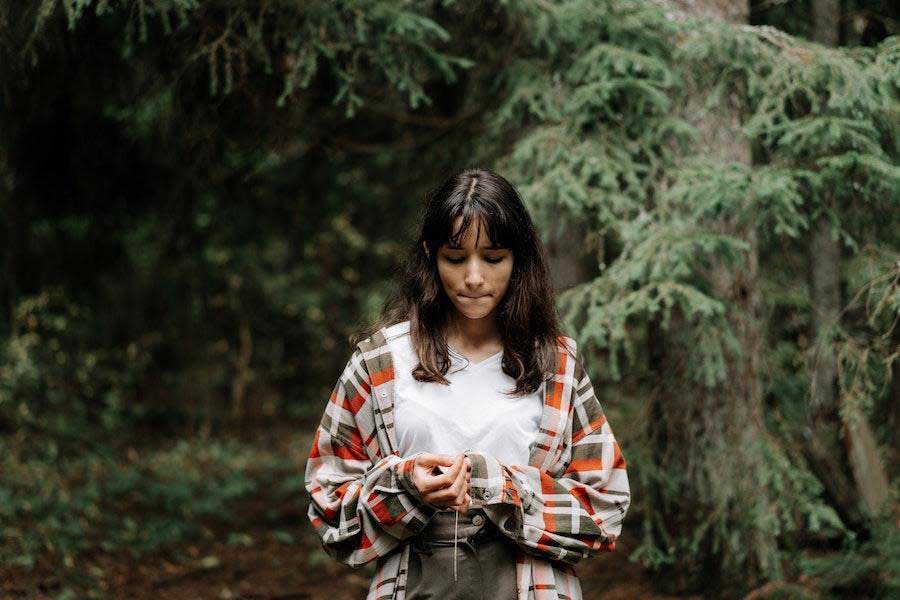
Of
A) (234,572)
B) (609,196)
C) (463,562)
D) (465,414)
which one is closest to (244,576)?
(234,572)

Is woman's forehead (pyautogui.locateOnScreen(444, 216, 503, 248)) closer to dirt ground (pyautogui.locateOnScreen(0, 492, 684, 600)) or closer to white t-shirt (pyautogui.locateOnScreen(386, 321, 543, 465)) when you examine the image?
white t-shirt (pyautogui.locateOnScreen(386, 321, 543, 465))

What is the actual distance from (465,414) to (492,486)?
226 millimetres

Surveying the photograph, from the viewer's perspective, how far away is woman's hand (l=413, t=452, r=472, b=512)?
199 centimetres

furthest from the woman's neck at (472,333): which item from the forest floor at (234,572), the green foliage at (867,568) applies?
the green foliage at (867,568)

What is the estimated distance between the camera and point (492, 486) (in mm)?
2105

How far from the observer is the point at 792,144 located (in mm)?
3721

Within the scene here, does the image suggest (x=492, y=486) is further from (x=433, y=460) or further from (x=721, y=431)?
(x=721, y=431)

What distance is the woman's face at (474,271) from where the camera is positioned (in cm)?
223

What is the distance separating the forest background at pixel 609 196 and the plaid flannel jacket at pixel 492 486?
26.9 inches

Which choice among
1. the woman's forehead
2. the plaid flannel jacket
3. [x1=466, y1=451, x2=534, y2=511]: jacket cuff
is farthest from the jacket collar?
the woman's forehead

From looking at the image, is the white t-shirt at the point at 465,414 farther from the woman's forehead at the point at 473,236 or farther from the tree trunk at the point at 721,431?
the tree trunk at the point at 721,431

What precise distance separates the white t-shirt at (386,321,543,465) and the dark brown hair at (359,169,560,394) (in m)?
0.04

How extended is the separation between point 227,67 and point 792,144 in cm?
259

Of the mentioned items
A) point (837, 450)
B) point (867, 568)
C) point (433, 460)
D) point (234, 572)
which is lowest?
point (234, 572)
